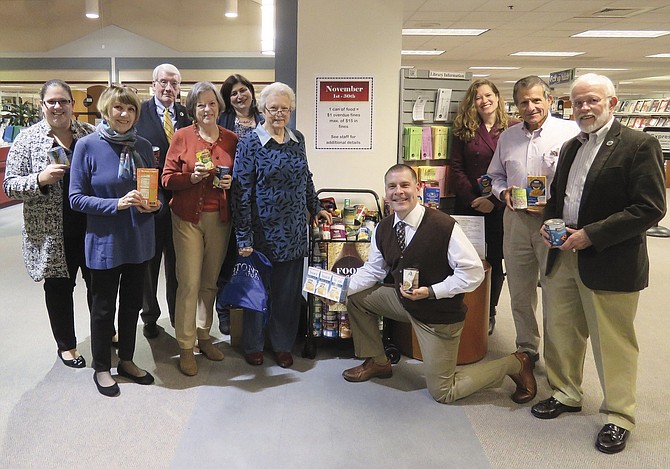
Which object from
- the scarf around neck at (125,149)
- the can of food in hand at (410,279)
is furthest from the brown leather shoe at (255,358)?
the scarf around neck at (125,149)

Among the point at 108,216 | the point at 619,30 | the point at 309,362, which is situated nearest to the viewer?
the point at 108,216

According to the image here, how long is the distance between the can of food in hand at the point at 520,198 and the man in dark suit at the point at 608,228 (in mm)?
226

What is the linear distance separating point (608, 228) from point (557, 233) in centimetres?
20

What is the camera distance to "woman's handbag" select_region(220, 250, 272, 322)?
294 centimetres

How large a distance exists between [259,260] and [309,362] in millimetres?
711

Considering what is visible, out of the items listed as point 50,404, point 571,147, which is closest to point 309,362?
point 50,404

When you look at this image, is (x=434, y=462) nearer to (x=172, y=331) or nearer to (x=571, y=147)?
(x=571, y=147)

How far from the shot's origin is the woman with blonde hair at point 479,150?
11.3ft

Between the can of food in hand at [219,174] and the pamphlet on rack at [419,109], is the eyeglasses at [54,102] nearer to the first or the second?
the can of food in hand at [219,174]

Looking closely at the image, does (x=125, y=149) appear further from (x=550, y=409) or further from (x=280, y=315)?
(x=550, y=409)

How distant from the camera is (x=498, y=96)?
3473mm

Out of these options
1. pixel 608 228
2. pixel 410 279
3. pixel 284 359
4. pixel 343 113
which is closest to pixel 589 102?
pixel 608 228

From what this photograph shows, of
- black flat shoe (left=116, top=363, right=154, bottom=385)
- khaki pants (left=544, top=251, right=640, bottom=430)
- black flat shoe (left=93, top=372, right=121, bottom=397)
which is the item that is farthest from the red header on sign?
black flat shoe (left=93, top=372, right=121, bottom=397)

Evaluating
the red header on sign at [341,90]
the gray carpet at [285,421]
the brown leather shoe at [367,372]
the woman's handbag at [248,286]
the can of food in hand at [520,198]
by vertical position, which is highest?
the red header on sign at [341,90]
